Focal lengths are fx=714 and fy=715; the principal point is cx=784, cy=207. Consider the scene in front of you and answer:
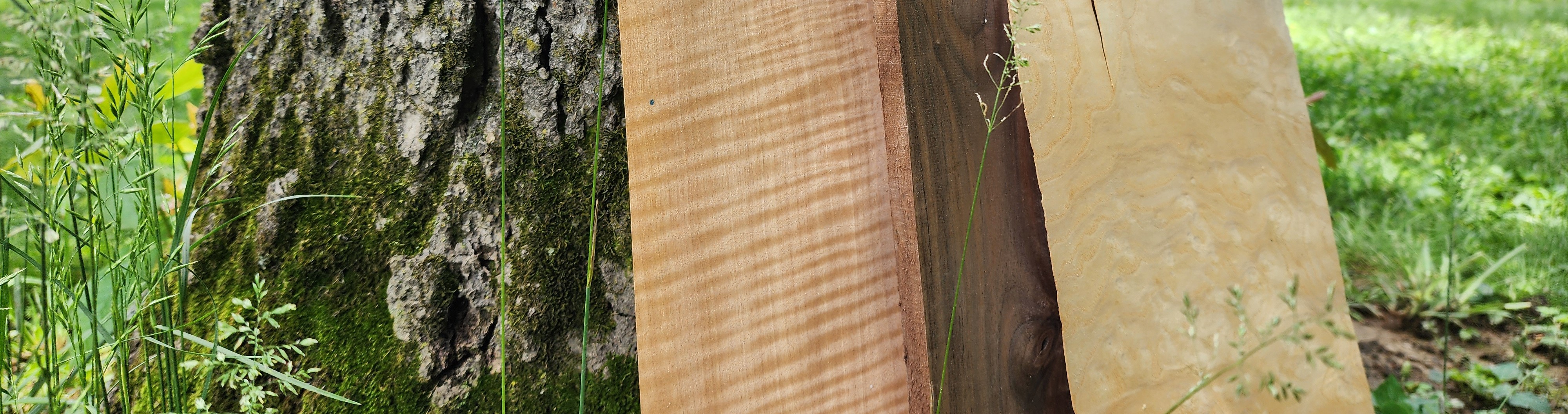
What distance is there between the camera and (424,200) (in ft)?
3.83

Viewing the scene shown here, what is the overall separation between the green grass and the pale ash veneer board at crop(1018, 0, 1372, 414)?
509 millimetres

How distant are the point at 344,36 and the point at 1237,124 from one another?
1458mm

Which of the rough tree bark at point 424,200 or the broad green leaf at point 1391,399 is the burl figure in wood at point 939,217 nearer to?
the rough tree bark at point 424,200

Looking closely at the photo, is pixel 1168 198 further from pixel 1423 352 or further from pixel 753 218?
pixel 1423 352

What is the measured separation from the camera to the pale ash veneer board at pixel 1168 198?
1061mm

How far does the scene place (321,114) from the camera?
119 cm

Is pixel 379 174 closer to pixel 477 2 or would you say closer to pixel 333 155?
pixel 333 155

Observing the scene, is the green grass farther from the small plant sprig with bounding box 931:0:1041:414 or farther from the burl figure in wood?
the small plant sprig with bounding box 931:0:1041:414

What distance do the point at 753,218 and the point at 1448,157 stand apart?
14.1 feet

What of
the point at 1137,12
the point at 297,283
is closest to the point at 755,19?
the point at 1137,12

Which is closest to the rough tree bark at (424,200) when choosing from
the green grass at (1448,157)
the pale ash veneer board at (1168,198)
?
the pale ash veneer board at (1168,198)

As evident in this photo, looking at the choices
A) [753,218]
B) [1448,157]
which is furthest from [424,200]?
[1448,157]

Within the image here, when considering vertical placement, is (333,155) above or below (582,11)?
below

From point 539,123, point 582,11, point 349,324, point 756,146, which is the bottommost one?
point 349,324
